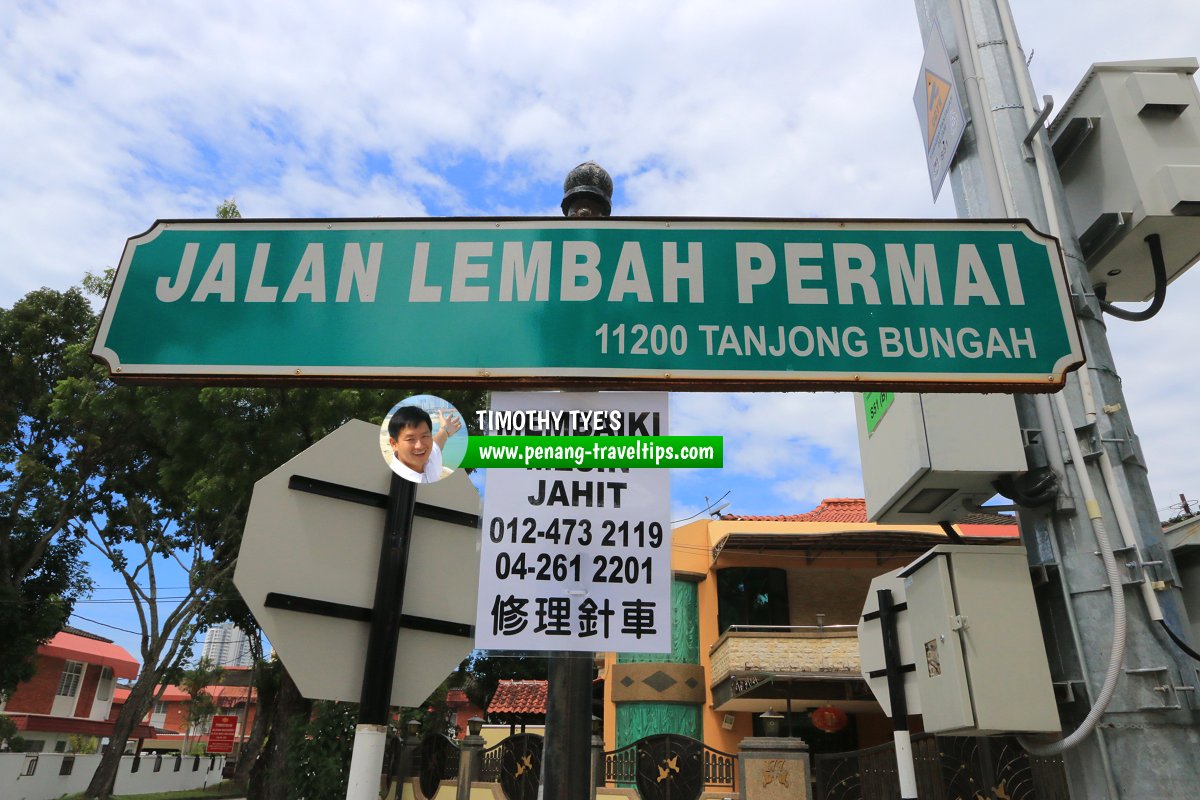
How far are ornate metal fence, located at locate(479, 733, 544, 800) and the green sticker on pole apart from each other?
11712 millimetres

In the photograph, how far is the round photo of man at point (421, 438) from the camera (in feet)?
5.84

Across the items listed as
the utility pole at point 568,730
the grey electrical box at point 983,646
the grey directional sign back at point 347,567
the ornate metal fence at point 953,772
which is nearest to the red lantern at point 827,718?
the ornate metal fence at point 953,772

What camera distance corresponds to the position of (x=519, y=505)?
201cm

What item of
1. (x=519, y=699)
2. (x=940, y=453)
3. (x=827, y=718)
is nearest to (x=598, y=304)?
(x=940, y=453)

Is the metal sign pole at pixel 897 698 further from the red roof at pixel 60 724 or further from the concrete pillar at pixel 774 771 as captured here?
the red roof at pixel 60 724

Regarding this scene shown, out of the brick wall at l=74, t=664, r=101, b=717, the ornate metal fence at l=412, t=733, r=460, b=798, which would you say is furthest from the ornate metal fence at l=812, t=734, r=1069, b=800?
the brick wall at l=74, t=664, r=101, b=717

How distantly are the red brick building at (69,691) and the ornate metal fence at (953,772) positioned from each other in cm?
3617

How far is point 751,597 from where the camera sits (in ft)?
67.0

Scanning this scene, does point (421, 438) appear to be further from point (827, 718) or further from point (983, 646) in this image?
point (827, 718)

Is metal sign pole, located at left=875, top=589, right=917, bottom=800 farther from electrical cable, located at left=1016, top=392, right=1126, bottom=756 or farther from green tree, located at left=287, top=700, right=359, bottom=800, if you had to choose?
green tree, located at left=287, top=700, right=359, bottom=800

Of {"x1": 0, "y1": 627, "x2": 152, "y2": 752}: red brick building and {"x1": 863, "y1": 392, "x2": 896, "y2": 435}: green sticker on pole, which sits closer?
{"x1": 863, "y1": 392, "x2": 896, "y2": 435}: green sticker on pole

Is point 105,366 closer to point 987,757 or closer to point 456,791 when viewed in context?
point 987,757

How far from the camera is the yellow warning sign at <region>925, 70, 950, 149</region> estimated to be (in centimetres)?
326

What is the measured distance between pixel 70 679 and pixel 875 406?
45810 millimetres
